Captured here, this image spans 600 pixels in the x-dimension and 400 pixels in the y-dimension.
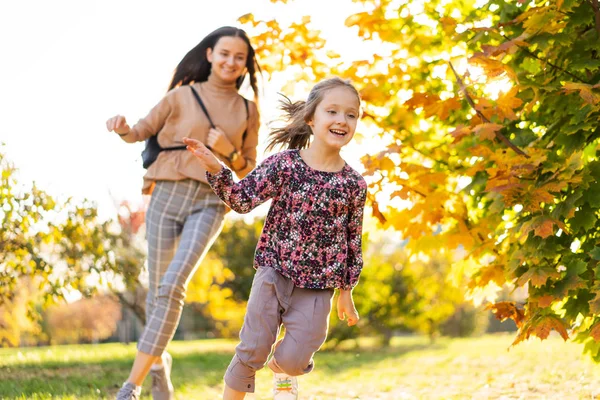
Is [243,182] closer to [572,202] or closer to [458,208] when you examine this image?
[572,202]

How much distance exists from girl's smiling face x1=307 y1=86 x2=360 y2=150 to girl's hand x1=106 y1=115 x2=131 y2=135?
1.13 metres

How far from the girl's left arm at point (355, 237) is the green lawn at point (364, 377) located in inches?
76.6

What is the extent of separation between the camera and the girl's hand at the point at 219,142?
3.78 meters

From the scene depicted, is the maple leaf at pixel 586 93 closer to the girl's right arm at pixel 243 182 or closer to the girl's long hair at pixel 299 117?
the girl's long hair at pixel 299 117

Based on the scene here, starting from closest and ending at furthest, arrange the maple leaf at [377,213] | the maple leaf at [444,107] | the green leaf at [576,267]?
the green leaf at [576,267] → the maple leaf at [444,107] → the maple leaf at [377,213]

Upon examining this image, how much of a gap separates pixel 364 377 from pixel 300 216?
12.7 feet

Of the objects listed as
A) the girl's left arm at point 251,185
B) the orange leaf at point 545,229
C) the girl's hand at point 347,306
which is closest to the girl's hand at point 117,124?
the girl's left arm at point 251,185

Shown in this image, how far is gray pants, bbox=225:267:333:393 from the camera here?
9.86 ft

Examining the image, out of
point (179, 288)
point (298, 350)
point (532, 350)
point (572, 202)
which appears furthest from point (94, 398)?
point (532, 350)

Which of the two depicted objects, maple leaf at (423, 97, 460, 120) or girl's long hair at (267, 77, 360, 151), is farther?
maple leaf at (423, 97, 460, 120)

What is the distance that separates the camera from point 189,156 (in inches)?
153

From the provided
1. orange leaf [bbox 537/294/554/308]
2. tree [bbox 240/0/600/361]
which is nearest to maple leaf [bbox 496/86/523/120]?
tree [bbox 240/0/600/361]

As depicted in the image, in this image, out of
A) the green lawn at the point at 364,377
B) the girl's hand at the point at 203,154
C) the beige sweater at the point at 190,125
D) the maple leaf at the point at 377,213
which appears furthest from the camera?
the green lawn at the point at 364,377

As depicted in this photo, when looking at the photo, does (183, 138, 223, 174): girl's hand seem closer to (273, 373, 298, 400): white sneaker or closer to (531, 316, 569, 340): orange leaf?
(273, 373, 298, 400): white sneaker
